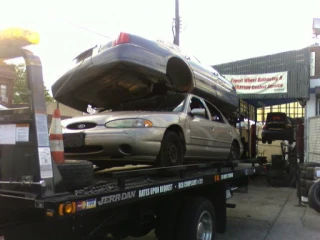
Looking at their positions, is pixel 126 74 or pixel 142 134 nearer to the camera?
pixel 142 134

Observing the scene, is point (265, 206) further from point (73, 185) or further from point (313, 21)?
point (313, 21)

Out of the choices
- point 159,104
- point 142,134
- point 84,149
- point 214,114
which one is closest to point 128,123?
point 142,134

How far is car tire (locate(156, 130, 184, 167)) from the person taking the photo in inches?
196

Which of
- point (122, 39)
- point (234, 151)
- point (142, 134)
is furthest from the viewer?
point (234, 151)

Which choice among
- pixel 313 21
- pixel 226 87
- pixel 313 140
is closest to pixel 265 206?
pixel 313 140

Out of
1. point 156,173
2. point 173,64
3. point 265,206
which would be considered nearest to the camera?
point 156,173

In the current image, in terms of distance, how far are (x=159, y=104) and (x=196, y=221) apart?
2003mm

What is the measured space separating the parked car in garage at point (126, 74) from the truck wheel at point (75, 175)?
205cm

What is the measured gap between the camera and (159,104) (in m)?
5.92

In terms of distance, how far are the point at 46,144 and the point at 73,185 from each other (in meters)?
0.48

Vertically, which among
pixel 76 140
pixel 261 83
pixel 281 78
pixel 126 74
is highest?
pixel 281 78

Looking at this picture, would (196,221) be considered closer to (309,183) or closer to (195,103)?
(195,103)

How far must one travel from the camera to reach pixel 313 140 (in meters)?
10.4

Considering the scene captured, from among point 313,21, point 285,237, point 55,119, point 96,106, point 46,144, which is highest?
point 313,21
